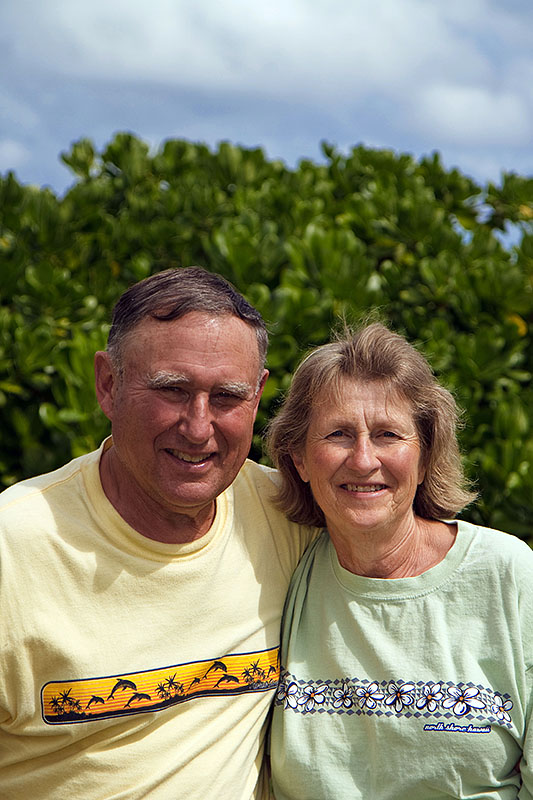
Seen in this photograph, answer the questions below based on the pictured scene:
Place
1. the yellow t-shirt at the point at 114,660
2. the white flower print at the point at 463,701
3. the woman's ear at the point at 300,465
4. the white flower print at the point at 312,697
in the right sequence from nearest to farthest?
the yellow t-shirt at the point at 114,660 → the white flower print at the point at 463,701 → the white flower print at the point at 312,697 → the woman's ear at the point at 300,465

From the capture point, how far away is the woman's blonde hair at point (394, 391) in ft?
8.16

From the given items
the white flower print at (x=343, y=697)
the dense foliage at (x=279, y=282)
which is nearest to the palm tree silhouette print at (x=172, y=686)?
the white flower print at (x=343, y=697)

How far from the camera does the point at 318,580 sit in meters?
2.61

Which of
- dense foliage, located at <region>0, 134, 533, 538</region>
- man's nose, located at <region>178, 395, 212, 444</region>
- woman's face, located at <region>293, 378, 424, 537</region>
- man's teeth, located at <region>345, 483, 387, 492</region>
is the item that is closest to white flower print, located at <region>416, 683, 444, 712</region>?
woman's face, located at <region>293, 378, 424, 537</region>

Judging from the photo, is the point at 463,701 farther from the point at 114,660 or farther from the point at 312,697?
the point at 114,660

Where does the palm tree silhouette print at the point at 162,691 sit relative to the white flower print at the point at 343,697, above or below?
above

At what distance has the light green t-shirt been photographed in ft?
7.53

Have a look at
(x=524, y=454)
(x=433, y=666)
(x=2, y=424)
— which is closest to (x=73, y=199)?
(x=2, y=424)

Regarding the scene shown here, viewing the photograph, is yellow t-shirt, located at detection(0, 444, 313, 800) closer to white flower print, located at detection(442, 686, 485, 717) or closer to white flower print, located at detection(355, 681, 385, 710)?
white flower print, located at detection(355, 681, 385, 710)

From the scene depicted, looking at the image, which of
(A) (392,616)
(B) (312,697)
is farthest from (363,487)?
(B) (312,697)

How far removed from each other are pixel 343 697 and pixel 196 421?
0.87 m

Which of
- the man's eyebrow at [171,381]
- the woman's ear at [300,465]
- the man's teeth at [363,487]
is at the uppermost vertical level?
the man's eyebrow at [171,381]

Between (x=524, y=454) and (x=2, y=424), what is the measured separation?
2.61m

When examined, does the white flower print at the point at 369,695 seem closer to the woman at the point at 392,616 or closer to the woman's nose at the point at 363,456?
the woman at the point at 392,616
